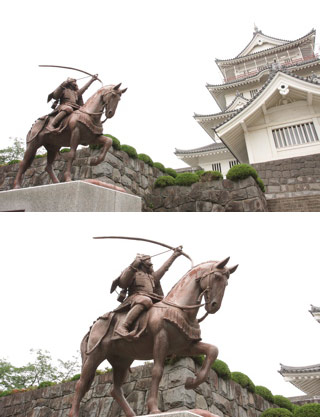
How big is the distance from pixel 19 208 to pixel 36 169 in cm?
554

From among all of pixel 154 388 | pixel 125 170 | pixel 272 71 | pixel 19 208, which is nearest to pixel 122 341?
pixel 154 388

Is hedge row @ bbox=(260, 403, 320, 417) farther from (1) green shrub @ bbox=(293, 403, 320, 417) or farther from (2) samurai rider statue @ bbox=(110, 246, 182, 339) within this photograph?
(2) samurai rider statue @ bbox=(110, 246, 182, 339)

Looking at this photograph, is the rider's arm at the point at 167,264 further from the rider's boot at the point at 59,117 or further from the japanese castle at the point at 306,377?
the japanese castle at the point at 306,377

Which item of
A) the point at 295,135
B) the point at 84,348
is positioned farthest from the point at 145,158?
the point at 84,348

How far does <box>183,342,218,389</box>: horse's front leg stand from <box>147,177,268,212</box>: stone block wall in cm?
527

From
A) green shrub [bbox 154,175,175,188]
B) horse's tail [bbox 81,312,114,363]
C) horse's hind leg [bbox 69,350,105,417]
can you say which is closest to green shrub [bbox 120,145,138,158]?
green shrub [bbox 154,175,175,188]

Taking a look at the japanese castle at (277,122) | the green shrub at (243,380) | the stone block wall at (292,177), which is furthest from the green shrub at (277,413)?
the japanese castle at (277,122)

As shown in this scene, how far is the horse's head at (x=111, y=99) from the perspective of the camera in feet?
16.3

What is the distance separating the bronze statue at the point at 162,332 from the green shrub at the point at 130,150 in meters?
6.69

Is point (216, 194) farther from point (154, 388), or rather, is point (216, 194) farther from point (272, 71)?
point (272, 71)

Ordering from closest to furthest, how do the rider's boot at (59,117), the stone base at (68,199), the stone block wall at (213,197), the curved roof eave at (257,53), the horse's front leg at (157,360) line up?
1. the horse's front leg at (157,360)
2. the stone base at (68,199)
3. the rider's boot at (59,117)
4. the stone block wall at (213,197)
5. the curved roof eave at (257,53)

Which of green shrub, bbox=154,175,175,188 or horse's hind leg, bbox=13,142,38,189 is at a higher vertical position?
green shrub, bbox=154,175,175,188

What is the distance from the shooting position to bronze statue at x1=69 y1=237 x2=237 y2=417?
3.08 meters

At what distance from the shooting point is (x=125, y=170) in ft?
30.6
